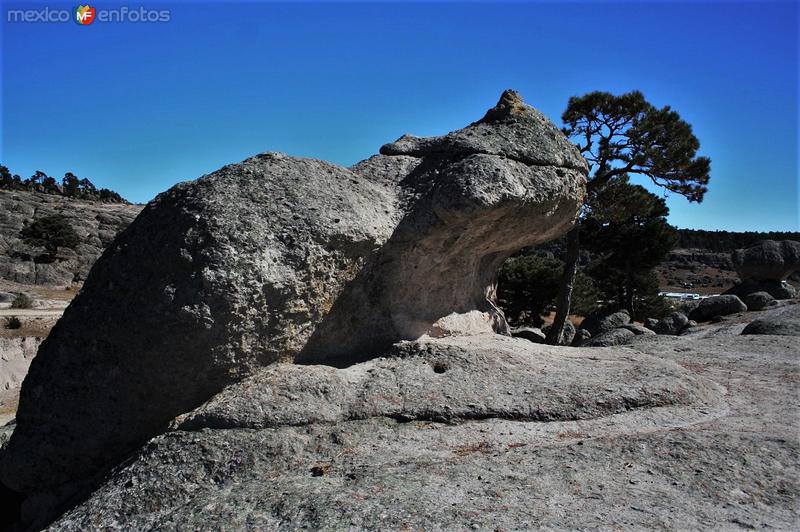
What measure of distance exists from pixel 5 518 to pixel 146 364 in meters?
2.76

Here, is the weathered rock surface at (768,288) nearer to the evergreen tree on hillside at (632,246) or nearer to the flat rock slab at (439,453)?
the evergreen tree on hillside at (632,246)

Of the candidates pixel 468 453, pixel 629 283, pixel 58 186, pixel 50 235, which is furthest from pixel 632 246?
pixel 58 186

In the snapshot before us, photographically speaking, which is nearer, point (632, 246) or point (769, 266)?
point (769, 266)

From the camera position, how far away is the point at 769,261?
A: 25062 millimetres

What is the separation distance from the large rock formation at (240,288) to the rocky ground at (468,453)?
45 centimetres

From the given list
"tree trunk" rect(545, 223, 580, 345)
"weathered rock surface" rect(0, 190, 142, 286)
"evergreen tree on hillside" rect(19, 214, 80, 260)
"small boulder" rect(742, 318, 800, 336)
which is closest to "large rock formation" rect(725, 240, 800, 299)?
"tree trunk" rect(545, 223, 580, 345)

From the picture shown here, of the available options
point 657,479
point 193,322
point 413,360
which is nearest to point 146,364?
point 193,322

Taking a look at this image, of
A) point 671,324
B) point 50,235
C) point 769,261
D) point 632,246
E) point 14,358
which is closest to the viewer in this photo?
point 14,358

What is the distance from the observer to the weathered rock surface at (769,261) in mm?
24875

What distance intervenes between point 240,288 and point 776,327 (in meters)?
8.55

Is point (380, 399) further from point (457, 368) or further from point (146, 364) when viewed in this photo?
point (146, 364)

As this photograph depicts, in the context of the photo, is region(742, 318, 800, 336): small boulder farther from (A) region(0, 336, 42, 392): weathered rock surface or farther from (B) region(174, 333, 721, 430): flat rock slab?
(A) region(0, 336, 42, 392): weathered rock surface

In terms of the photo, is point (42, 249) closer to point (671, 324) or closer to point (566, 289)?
point (566, 289)

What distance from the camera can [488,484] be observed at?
3873mm
